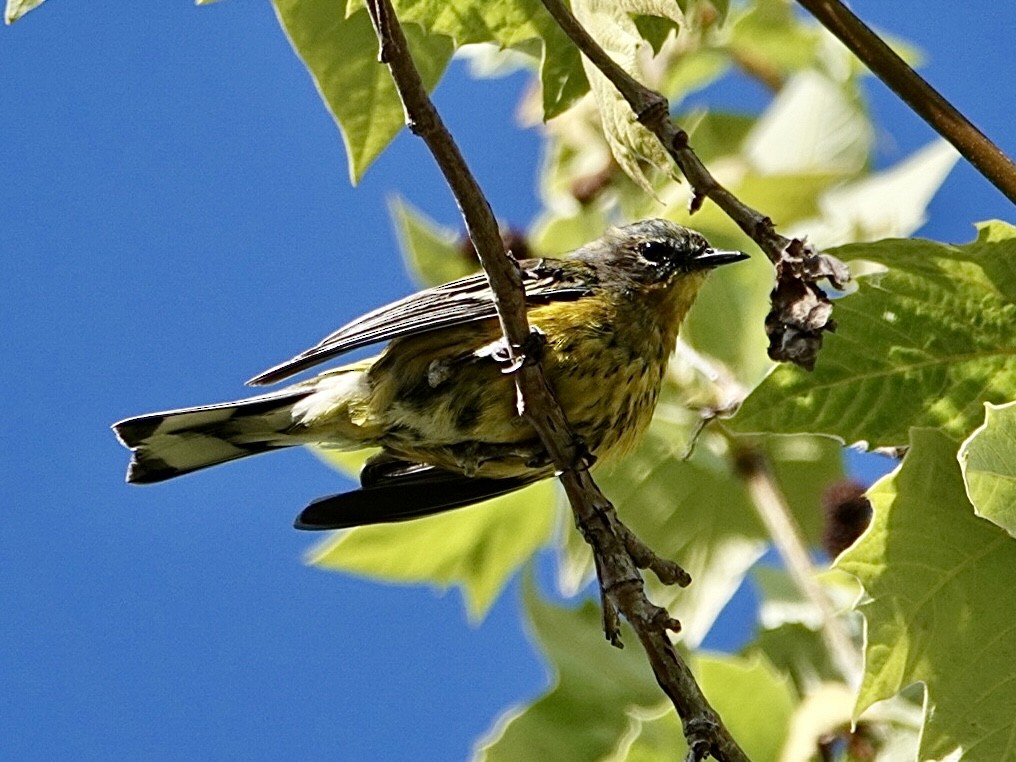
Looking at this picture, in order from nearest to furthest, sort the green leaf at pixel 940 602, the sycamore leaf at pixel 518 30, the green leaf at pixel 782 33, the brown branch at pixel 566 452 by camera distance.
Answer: the brown branch at pixel 566 452 < the green leaf at pixel 940 602 < the sycamore leaf at pixel 518 30 < the green leaf at pixel 782 33

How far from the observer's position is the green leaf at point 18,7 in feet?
7.07

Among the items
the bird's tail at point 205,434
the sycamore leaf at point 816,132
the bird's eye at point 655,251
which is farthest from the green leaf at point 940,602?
the sycamore leaf at point 816,132

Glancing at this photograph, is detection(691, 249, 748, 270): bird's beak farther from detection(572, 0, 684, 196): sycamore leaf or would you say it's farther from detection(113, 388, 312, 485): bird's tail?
detection(572, 0, 684, 196): sycamore leaf

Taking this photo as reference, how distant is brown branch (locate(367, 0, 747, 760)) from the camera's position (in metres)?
1.95

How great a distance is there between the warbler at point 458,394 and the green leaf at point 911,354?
114 centimetres

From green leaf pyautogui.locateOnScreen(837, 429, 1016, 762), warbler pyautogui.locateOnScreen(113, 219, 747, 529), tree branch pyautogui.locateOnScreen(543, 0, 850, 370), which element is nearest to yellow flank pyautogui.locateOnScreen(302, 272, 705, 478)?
warbler pyautogui.locateOnScreen(113, 219, 747, 529)

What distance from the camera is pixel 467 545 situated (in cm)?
410

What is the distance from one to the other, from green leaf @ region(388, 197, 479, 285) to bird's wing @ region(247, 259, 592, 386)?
0.49 ft

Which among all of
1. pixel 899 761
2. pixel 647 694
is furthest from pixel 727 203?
pixel 647 694

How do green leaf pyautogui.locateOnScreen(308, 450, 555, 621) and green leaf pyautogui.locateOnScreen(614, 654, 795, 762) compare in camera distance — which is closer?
green leaf pyautogui.locateOnScreen(614, 654, 795, 762)

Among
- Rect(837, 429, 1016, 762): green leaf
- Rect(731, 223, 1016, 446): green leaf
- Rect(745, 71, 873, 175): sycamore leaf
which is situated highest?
Rect(745, 71, 873, 175): sycamore leaf

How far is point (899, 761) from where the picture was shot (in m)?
3.19

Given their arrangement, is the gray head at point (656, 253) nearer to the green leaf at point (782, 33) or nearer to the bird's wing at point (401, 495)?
the bird's wing at point (401, 495)

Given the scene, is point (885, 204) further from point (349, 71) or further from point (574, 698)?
point (349, 71)
